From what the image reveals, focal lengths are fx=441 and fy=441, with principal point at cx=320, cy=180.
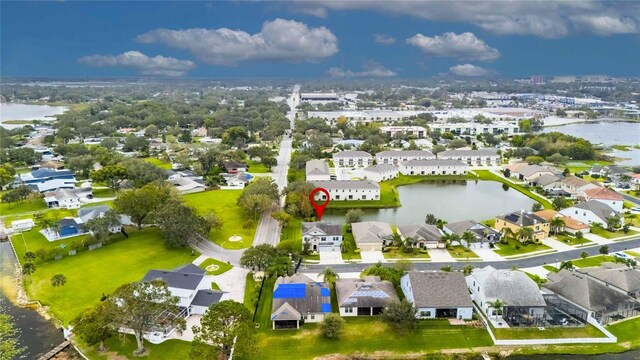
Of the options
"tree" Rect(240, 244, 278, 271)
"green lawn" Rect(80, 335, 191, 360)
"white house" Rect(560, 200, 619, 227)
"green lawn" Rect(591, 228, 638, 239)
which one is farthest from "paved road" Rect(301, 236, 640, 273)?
"green lawn" Rect(80, 335, 191, 360)

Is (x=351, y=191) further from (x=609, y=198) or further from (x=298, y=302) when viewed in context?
(x=609, y=198)

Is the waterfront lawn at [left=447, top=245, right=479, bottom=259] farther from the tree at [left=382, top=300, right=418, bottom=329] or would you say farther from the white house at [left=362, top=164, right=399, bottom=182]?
the white house at [left=362, top=164, right=399, bottom=182]

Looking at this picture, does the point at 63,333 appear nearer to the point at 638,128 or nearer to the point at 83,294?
the point at 83,294

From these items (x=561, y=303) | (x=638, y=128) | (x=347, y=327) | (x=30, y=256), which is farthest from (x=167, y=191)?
(x=638, y=128)

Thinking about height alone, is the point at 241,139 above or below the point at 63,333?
above

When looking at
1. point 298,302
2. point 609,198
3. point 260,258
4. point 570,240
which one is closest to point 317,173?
point 260,258

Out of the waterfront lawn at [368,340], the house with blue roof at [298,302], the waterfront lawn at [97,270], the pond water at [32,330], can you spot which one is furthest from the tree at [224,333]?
the waterfront lawn at [97,270]

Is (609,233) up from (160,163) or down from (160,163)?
down
